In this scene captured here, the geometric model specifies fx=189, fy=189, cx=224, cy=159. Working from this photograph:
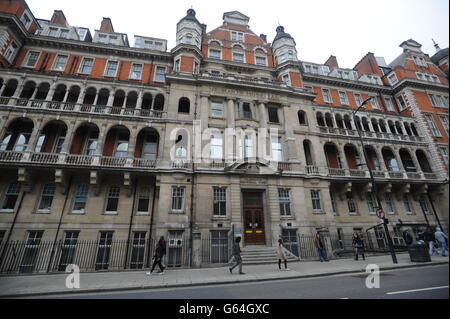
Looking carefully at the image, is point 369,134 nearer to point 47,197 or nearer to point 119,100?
point 119,100

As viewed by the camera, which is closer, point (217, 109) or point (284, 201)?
point (284, 201)

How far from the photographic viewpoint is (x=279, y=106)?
71.2 feet

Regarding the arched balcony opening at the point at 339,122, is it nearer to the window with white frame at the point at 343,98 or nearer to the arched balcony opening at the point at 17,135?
the window with white frame at the point at 343,98

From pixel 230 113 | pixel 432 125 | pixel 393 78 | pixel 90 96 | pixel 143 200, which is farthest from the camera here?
pixel 393 78

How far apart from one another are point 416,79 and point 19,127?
50.1m

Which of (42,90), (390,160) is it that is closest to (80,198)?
(42,90)

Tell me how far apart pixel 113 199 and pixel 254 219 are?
1271cm

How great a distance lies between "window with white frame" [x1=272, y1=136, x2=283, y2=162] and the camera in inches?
764

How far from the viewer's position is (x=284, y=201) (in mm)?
17578

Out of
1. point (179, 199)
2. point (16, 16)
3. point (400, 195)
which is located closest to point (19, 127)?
point (16, 16)

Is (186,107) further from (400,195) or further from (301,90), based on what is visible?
(400,195)

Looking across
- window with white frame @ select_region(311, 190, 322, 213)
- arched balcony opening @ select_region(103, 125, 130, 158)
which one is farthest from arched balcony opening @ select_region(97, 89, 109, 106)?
window with white frame @ select_region(311, 190, 322, 213)

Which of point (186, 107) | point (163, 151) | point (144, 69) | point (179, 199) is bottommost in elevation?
point (179, 199)

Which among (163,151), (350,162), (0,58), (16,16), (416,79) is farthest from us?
(416,79)
